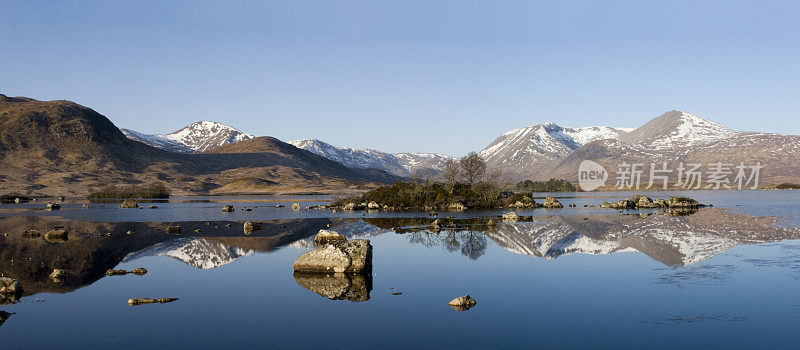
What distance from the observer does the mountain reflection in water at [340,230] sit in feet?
94.0

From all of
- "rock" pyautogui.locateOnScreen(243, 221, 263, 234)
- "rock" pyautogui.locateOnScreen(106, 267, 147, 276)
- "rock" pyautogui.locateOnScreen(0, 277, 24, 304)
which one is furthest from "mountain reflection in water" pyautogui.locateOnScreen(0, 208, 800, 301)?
"rock" pyautogui.locateOnScreen(243, 221, 263, 234)

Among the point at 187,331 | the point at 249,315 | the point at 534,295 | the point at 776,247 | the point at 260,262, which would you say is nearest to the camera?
the point at 187,331

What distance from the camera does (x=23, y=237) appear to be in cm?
4559

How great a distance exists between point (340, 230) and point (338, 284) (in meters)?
28.7

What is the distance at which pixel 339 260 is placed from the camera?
2850 centimetres

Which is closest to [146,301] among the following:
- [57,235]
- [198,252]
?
[198,252]

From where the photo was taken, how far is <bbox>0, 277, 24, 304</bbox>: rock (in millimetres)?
22272

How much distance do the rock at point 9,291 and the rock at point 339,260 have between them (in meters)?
12.2

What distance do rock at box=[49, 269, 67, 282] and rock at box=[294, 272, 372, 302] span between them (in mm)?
11479

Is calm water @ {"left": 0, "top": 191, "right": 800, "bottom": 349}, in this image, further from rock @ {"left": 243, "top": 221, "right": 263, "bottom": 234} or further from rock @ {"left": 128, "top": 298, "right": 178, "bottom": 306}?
rock @ {"left": 243, "top": 221, "right": 263, "bottom": 234}

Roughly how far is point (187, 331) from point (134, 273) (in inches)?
521

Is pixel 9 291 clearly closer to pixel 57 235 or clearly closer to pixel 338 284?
pixel 338 284

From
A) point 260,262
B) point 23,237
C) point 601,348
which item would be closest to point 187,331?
point 601,348

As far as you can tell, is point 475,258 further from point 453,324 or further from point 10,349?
point 10,349
